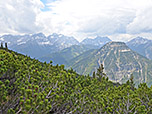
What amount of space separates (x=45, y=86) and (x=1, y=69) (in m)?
5.59

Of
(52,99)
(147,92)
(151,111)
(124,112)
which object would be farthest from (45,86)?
(147,92)

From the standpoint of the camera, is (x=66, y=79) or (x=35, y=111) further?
(x=66, y=79)

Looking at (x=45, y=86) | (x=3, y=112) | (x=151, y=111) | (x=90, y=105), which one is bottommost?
(x=151, y=111)

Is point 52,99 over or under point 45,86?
under

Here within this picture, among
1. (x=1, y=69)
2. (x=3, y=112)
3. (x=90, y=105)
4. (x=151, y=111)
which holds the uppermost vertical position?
(x=1, y=69)

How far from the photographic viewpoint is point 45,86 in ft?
58.9

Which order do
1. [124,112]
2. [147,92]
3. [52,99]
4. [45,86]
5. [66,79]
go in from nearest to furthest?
[52,99]
[45,86]
[124,112]
[66,79]
[147,92]

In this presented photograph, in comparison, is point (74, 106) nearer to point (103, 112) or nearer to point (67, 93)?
point (67, 93)

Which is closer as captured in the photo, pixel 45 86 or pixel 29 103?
pixel 29 103

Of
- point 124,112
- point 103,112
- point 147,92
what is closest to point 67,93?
point 103,112

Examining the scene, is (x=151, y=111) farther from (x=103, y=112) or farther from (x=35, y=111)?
(x=35, y=111)

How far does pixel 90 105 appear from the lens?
19594mm

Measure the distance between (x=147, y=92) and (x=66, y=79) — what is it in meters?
15.7

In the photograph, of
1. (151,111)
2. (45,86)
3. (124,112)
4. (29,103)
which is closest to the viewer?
(29,103)
